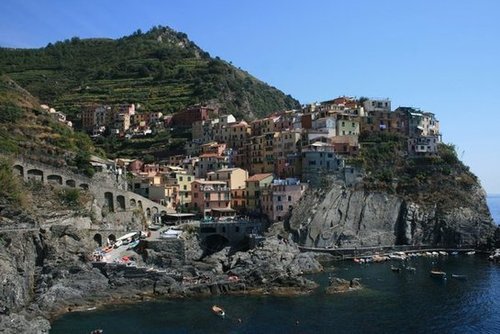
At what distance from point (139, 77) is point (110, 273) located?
9542cm

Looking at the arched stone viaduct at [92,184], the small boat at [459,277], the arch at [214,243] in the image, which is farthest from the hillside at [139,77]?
the small boat at [459,277]

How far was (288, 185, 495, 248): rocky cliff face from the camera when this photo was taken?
3002 inches

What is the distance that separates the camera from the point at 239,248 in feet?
229

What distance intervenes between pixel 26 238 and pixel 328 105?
197 feet

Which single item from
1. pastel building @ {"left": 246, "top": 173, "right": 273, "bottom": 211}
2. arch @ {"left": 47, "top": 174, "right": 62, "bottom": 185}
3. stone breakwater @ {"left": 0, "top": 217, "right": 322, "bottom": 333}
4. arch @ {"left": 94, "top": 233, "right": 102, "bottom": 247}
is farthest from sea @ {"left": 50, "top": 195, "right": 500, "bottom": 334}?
arch @ {"left": 47, "top": 174, "right": 62, "bottom": 185}

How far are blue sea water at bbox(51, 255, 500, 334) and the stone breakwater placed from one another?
2210mm

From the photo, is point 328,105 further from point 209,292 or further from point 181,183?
point 209,292

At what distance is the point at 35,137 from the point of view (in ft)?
254

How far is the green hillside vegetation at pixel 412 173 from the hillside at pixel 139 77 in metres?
42.0

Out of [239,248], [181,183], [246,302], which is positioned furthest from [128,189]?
[246,302]

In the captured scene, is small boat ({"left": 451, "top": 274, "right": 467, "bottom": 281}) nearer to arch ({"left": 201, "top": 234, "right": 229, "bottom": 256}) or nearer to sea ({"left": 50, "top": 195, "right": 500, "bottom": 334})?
sea ({"left": 50, "top": 195, "right": 500, "bottom": 334})

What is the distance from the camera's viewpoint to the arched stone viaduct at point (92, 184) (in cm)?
6571

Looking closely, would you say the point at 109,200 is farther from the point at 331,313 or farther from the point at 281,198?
the point at 331,313

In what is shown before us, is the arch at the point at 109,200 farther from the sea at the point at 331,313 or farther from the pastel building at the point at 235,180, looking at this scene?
the sea at the point at 331,313
